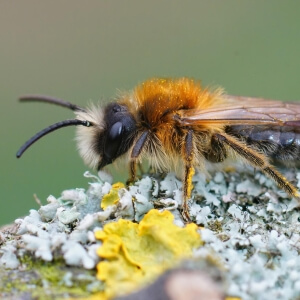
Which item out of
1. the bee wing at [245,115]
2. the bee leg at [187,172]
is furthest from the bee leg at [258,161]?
the bee leg at [187,172]

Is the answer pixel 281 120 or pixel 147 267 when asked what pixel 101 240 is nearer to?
pixel 147 267

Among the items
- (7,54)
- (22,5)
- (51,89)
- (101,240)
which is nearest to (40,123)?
(51,89)

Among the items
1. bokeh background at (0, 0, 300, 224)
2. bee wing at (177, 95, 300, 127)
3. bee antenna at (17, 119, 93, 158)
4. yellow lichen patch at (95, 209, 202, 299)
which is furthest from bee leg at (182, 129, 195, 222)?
bokeh background at (0, 0, 300, 224)

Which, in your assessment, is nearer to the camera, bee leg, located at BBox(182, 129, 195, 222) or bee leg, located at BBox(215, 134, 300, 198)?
bee leg, located at BBox(182, 129, 195, 222)

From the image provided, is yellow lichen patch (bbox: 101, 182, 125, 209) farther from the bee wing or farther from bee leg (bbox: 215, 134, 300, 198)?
bee leg (bbox: 215, 134, 300, 198)

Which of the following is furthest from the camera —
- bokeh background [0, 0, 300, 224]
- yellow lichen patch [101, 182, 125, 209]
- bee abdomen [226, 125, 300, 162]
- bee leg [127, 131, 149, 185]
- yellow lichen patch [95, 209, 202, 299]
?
bokeh background [0, 0, 300, 224]

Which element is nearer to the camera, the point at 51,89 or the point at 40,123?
the point at 40,123
